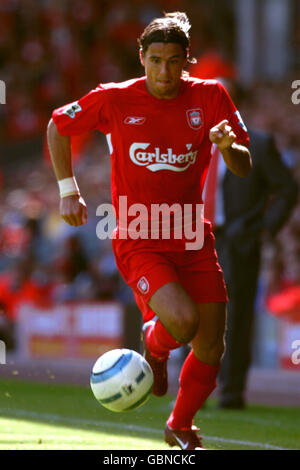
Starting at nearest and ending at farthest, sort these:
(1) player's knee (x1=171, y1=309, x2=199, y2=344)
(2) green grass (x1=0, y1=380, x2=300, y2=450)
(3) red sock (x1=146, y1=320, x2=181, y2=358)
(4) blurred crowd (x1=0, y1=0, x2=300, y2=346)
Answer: (1) player's knee (x1=171, y1=309, x2=199, y2=344), (3) red sock (x1=146, y1=320, x2=181, y2=358), (2) green grass (x1=0, y1=380, x2=300, y2=450), (4) blurred crowd (x1=0, y1=0, x2=300, y2=346)

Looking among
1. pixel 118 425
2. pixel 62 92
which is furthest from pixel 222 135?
pixel 62 92

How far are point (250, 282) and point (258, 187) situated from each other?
0.78 m

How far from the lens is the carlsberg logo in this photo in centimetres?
593

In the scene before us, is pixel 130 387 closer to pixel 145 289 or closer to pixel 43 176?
pixel 145 289

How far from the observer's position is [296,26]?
23.0m

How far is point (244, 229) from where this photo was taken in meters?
8.88

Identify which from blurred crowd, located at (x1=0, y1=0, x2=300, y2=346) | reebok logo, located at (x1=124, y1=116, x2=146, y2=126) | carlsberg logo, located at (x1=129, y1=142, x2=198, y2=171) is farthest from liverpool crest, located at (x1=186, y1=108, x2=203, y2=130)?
blurred crowd, located at (x1=0, y1=0, x2=300, y2=346)

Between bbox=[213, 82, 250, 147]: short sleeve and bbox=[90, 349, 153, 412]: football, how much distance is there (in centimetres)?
132

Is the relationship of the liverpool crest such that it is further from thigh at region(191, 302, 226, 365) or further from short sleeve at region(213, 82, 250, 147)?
thigh at region(191, 302, 226, 365)

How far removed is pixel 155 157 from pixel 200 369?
118cm

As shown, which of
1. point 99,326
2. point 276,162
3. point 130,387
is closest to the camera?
point 130,387

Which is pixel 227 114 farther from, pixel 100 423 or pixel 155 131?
pixel 100 423

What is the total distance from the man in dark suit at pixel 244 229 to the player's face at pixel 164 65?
2.95m

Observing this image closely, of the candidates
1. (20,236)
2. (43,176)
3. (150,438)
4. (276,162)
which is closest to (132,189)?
(150,438)
